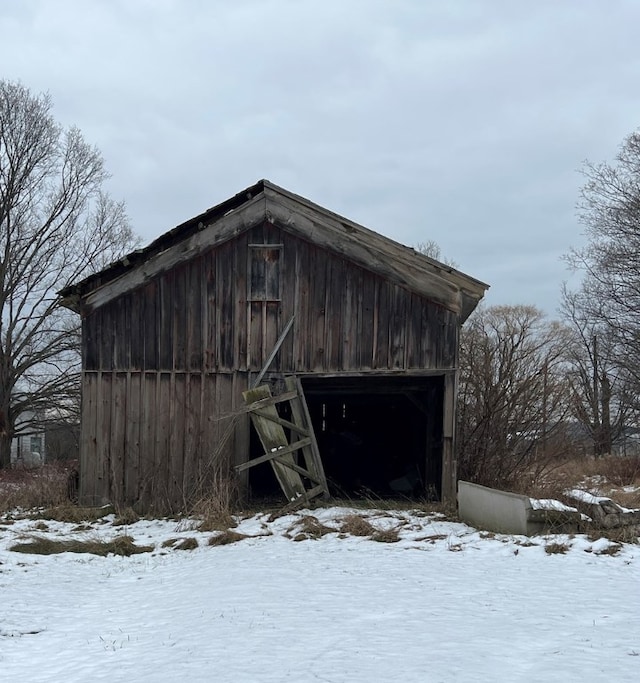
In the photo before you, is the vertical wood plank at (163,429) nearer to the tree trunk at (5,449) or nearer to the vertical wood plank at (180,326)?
the vertical wood plank at (180,326)

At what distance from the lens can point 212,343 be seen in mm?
12195

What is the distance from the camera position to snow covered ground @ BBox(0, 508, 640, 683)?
4867mm

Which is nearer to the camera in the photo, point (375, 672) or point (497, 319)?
point (375, 672)

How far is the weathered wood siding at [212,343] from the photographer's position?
1194 centimetres

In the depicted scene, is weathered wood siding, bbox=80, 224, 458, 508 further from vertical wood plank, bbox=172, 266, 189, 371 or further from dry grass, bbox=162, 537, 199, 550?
dry grass, bbox=162, 537, 199, 550

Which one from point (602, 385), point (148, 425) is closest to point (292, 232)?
point (148, 425)

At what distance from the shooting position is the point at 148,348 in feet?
40.4

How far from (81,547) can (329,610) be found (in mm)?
4834

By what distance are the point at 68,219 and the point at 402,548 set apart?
2331cm

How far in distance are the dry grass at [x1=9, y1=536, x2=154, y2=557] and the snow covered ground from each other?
0.27m

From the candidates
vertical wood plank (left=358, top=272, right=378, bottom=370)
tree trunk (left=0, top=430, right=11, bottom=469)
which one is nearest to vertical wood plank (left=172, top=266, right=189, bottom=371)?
vertical wood plank (left=358, top=272, right=378, bottom=370)

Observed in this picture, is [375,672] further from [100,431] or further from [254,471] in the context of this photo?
[254,471]

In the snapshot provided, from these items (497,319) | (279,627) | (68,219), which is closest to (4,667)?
(279,627)

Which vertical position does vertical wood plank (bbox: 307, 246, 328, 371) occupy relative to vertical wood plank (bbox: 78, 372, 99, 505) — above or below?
above
